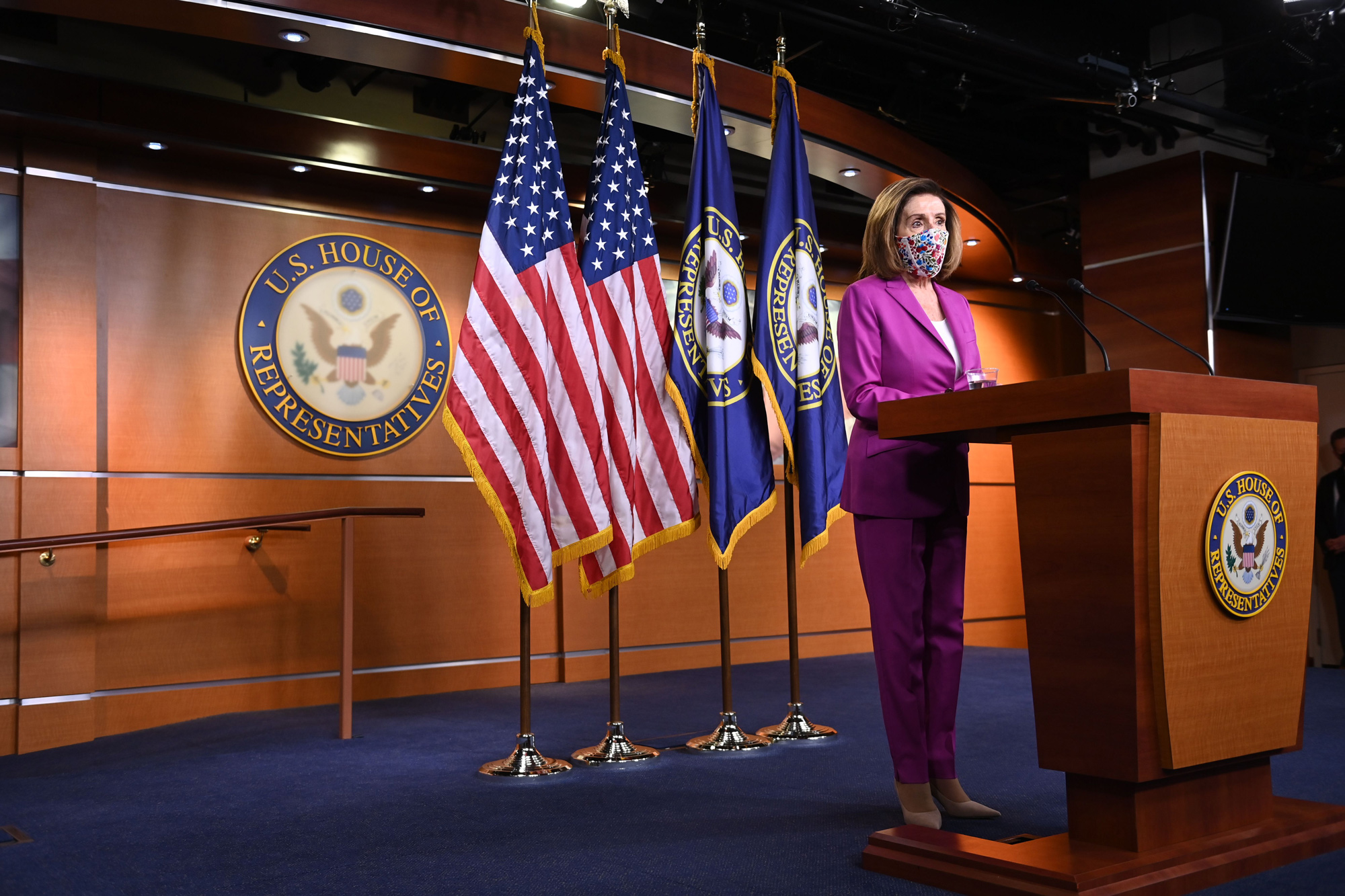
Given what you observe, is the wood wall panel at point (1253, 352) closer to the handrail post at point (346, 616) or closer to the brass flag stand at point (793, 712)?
the brass flag stand at point (793, 712)

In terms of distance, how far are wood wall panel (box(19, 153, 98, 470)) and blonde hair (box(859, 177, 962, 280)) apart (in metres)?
3.76

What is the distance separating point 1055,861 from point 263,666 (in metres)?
4.22

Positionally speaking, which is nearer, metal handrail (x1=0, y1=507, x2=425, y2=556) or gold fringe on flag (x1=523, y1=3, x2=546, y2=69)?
gold fringe on flag (x1=523, y1=3, x2=546, y2=69)

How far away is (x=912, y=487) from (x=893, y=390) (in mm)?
240

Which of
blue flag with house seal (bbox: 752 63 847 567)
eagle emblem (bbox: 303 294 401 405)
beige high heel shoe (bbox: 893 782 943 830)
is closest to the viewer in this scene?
beige high heel shoe (bbox: 893 782 943 830)

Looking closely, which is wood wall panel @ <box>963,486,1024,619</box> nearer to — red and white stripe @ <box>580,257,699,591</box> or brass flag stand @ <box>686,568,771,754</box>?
brass flag stand @ <box>686,568,771,754</box>

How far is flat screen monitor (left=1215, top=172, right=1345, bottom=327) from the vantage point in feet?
22.1

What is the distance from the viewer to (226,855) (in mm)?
2594

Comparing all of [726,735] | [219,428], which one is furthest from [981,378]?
[219,428]

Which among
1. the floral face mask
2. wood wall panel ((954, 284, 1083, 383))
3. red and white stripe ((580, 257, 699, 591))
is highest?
wood wall panel ((954, 284, 1083, 383))

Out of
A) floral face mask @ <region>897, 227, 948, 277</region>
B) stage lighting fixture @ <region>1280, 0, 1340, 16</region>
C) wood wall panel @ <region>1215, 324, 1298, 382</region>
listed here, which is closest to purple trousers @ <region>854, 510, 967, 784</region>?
floral face mask @ <region>897, 227, 948, 277</region>

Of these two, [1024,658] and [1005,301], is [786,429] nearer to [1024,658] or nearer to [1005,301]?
[1024,658]

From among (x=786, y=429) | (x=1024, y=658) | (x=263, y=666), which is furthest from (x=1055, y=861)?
(x=1024, y=658)

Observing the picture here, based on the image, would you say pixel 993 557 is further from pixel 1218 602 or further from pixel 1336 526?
pixel 1218 602
